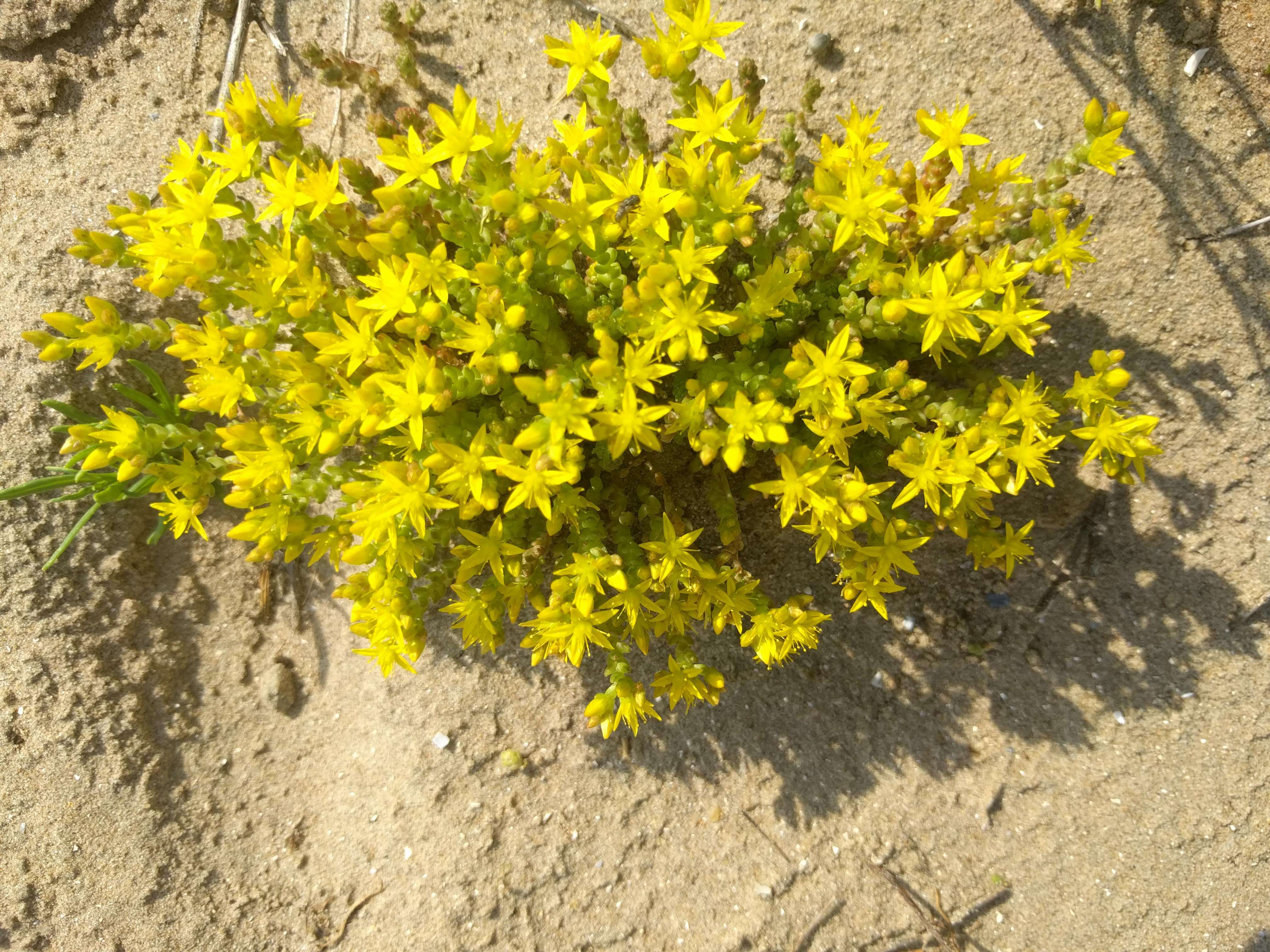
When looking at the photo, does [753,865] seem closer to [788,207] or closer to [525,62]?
[788,207]

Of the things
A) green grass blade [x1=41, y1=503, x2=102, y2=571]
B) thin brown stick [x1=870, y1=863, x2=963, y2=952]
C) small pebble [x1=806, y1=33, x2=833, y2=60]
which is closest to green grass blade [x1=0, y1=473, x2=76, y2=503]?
green grass blade [x1=41, y1=503, x2=102, y2=571]

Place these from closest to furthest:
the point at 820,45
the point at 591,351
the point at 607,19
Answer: the point at 591,351
the point at 820,45
the point at 607,19

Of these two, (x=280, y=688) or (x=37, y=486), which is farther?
(x=280, y=688)

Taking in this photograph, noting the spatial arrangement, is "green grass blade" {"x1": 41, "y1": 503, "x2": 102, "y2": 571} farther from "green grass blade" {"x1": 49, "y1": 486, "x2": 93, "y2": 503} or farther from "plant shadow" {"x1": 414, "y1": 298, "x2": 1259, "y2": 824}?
"plant shadow" {"x1": 414, "y1": 298, "x2": 1259, "y2": 824}

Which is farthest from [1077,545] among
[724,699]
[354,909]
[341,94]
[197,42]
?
[197,42]

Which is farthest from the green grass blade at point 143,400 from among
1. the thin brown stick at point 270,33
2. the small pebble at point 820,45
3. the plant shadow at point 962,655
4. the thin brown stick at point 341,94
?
the small pebble at point 820,45

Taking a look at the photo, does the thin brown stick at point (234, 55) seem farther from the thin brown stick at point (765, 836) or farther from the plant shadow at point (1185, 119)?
the thin brown stick at point (765, 836)

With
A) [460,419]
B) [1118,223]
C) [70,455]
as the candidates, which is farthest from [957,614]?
[70,455]

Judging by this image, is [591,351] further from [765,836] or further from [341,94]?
[765,836]
